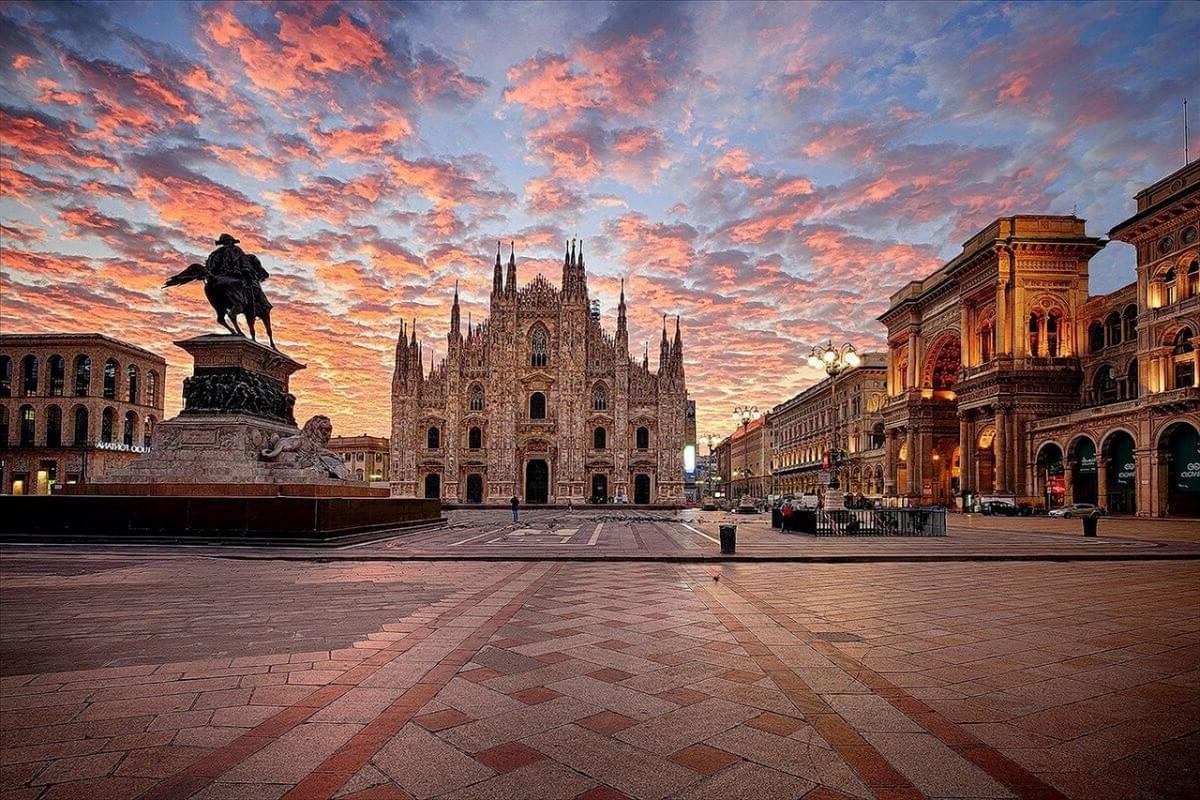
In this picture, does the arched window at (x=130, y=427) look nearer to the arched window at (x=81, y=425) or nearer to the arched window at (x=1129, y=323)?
the arched window at (x=81, y=425)

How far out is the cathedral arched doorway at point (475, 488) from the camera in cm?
6231

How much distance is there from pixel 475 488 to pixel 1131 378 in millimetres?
48180

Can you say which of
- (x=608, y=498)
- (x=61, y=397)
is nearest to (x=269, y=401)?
(x=608, y=498)

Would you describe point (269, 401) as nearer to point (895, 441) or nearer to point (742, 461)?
point (895, 441)

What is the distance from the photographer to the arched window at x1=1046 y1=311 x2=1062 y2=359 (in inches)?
1799

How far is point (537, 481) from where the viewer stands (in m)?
63.1

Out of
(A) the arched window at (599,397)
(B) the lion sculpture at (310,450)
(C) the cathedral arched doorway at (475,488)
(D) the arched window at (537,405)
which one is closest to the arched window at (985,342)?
(A) the arched window at (599,397)

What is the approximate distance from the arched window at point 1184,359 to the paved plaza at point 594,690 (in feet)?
101

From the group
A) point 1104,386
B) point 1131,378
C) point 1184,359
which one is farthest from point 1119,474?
point 1104,386

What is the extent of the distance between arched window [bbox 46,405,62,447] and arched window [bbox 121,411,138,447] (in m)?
4.91

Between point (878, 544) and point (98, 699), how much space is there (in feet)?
58.3

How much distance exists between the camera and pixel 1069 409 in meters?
44.8

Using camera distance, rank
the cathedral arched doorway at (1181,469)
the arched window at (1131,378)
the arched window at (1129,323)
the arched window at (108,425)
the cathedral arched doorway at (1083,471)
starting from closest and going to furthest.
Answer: the cathedral arched doorway at (1181,469) < the cathedral arched doorway at (1083,471) < the arched window at (1131,378) < the arched window at (1129,323) < the arched window at (108,425)

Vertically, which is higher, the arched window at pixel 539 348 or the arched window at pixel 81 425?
the arched window at pixel 539 348
